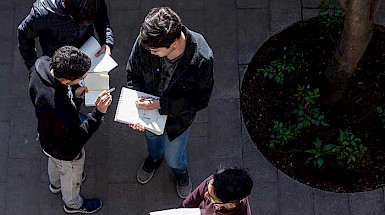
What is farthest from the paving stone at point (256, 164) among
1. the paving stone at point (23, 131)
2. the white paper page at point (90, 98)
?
the paving stone at point (23, 131)

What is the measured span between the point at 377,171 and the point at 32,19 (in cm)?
335

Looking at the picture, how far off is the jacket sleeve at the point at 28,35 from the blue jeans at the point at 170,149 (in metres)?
1.08

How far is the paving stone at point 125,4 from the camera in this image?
19.0ft

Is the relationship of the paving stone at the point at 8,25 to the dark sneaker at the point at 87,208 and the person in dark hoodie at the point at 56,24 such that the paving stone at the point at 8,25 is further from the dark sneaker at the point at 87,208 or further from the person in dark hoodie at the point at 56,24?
the dark sneaker at the point at 87,208

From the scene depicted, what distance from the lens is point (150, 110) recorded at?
158 inches

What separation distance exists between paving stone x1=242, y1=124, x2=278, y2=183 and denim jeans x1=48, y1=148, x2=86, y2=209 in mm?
1573

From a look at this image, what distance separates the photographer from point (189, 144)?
17.4 ft

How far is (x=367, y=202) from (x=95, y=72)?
8.98 feet

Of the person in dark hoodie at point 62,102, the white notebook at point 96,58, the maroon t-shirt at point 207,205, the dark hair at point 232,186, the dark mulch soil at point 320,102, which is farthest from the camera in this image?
the dark mulch soil at point 320,102

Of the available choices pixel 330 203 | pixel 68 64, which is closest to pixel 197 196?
pixel 68 64

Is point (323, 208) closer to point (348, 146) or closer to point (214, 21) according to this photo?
point (348, 146)

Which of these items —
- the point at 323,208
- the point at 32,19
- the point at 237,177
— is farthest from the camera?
the point at 323,208

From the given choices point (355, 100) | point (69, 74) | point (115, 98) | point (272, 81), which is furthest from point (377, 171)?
point (69, 74)

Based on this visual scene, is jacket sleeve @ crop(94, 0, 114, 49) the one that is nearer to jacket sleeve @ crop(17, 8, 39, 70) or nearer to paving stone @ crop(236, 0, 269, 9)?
jacket sleeve @ crop(17, 8, 39, 70)
